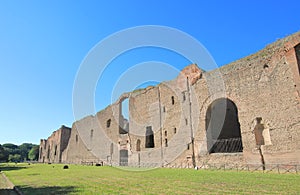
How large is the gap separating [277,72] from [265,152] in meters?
5.08

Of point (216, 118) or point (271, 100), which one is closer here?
point (271, 100)

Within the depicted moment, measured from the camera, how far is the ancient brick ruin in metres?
13.8

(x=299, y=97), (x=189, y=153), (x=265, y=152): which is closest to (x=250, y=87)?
(x=299, y=97)

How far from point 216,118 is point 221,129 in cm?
122

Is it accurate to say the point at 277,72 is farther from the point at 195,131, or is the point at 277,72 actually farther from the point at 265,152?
the point at 195,131

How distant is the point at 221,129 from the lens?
2014 centimetres

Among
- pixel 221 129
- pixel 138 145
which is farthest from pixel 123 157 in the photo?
pixel 221 129

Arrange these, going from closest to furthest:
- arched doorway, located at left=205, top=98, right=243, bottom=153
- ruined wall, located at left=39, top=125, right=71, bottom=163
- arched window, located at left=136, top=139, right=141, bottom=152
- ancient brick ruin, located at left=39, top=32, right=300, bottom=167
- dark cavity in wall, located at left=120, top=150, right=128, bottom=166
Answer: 1. ancient brick ruin, located at left=39, top=32, right=300, bottom=167
2. arched doorway, located at left=205, top=98, right=243, bottom=153
3. arched window, located at left=136, top=139, right=141, bottom=152
4. dark cavity in wall, located at left=120, top=150, right=128, bottom=166
5. ruined wall, located at left=39, top=125, right=71, bottom=163

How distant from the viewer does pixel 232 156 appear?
1599 centimetres

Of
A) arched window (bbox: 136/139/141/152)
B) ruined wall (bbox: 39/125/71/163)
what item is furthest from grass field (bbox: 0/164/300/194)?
ruined wall (bbox: 39/125/71/163)

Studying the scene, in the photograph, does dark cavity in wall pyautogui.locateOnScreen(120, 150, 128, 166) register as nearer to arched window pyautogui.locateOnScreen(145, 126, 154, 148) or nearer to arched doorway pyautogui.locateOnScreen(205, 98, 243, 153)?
arched window pyautogui.locateOnScreen(145, 126, 154, 148)

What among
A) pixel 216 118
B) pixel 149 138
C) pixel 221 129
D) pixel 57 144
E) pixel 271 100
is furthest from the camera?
pixel 57 144

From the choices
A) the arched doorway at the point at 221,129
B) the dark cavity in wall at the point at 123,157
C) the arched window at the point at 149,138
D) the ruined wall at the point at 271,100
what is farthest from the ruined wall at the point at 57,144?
the ruined wall at the point at 271,100

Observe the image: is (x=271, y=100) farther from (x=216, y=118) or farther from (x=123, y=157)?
(x=123, y=157)
